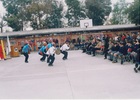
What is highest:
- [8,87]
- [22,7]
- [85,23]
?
[22,7]

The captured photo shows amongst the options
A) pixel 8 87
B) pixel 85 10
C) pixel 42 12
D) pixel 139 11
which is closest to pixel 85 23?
pixel 139 11

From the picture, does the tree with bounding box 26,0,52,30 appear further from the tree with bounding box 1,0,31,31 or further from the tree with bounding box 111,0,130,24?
the tree with bounding box 111,0,130,24

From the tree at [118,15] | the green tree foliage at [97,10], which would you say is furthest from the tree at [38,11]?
the tree at [118,15]

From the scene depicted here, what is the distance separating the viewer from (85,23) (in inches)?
1253

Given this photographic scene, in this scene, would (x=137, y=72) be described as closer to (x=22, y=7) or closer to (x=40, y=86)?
(x=40, y=86)

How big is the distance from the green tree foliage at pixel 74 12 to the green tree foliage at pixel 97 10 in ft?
5.68

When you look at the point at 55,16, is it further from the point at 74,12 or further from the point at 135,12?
the point at 135,12

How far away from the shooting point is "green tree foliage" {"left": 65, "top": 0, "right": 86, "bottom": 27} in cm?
5091

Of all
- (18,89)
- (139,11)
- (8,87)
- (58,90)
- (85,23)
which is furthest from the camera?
(85,23)

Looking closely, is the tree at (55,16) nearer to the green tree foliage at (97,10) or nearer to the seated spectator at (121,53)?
the green tree foliage at (97,10)

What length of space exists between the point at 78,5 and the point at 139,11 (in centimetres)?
2374

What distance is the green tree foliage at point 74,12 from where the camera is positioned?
50.9 m

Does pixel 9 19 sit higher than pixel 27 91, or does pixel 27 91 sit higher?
pixel 9 19

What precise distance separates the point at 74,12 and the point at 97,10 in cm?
551
